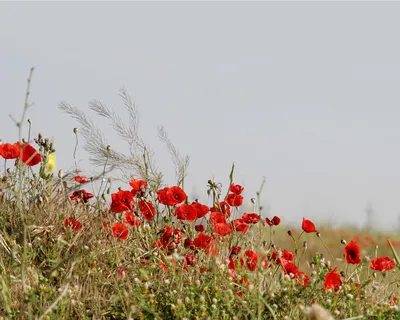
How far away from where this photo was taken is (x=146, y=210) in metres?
4.69

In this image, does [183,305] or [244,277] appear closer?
[183,305]

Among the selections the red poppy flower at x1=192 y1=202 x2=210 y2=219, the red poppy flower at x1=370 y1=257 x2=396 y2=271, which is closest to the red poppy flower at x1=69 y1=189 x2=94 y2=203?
the red poppy flower at x1=192 y1=202 x2=210 y2=219

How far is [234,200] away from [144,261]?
3.09 feet

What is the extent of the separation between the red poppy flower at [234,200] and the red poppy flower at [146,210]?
54cm

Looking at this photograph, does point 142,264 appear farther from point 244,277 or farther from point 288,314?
point 288,314

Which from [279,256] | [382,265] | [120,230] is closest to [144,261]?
[120,230]

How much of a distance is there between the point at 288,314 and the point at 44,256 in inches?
62.8

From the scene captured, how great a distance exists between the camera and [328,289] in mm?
3713

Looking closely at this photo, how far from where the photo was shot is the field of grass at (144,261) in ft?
11.4

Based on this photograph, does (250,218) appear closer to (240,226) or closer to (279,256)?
(240,226)

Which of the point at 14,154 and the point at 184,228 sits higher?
the point at 14,154

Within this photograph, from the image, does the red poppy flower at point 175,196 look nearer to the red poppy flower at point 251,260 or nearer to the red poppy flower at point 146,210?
the red poppy flower at point 146,210

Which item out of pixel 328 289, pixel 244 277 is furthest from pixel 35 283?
pixel 328 289

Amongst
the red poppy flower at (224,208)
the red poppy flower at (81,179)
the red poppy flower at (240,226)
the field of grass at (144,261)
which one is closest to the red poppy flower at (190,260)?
the field of grass at (144,261)
